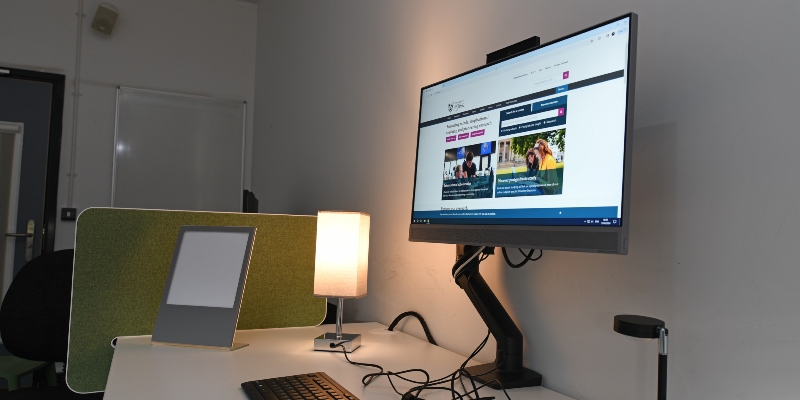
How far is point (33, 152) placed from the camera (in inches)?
135

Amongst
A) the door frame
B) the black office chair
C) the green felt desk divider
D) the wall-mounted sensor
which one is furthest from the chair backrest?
the wall-mounted sensor

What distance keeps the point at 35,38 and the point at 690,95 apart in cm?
380

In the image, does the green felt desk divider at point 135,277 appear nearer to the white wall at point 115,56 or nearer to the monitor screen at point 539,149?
the monitor screen at point 539,149

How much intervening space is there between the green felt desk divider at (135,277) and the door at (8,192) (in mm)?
2399

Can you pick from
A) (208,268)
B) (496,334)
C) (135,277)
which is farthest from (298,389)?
(135,277)

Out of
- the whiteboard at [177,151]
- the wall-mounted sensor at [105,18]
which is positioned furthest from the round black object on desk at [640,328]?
the wall-mounted sensor at [105,18]

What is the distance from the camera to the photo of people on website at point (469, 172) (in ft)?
3.46

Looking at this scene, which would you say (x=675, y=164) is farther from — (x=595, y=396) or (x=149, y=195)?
(x=149, y=195)

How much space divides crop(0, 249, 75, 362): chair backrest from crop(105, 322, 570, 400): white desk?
0.60 m

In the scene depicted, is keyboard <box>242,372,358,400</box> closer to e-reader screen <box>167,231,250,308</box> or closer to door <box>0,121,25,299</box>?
e-reader screen <box>167,231,250,308</box>

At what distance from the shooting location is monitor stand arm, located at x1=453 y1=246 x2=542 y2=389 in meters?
1.09

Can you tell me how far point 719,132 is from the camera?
2.77 feet

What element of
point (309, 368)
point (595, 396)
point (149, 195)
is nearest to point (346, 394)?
point (309, 368)

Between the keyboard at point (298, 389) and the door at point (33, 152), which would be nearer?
the keyboard at point (298, 389)
